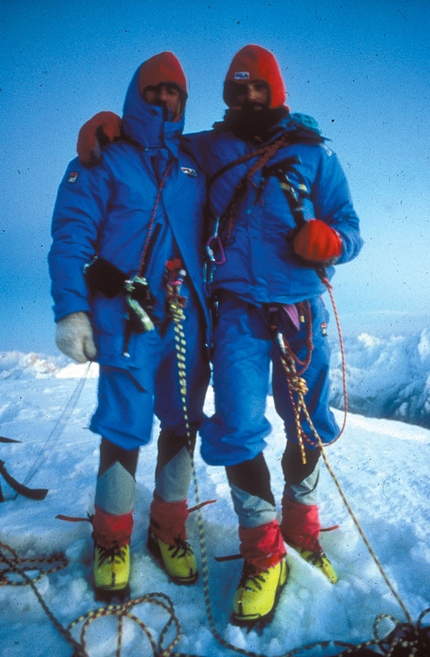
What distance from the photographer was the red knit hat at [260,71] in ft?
6.88

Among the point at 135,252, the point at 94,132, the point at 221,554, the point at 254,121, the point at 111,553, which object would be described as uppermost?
the point at 254,121

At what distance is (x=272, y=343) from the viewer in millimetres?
1941

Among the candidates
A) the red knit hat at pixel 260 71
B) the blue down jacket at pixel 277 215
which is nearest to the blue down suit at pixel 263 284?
the blue down jacket at pixel 277 215

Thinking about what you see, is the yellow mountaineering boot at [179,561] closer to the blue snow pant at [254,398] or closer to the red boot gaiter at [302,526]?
the blue snow pant at [254,398]

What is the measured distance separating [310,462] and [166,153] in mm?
1792

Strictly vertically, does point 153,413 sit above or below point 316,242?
below

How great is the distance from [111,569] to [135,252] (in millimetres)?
1482

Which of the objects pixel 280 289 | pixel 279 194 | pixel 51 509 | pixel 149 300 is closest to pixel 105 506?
pixel 51 509

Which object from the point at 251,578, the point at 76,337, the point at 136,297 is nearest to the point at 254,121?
the point at 136,297

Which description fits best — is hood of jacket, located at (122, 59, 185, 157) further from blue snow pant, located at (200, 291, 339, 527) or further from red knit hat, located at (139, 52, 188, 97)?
blue snow pant, located at (200, 291, 339, 527)

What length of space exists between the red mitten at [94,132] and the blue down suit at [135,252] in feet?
0.18

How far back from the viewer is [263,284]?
6.07 ft

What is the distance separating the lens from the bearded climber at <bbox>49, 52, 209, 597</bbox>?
179 cm

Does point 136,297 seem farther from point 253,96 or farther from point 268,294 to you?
point 253,96
